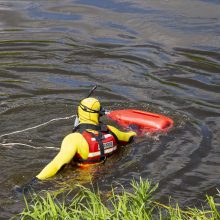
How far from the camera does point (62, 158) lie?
7.91 meters

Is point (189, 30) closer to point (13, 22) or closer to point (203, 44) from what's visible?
point (203, 44)

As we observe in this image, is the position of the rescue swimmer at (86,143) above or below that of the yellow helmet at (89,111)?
below

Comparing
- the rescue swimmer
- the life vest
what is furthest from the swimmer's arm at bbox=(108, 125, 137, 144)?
the life vest

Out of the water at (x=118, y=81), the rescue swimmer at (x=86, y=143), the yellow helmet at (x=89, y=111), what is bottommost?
the water at (x=118, y=81)

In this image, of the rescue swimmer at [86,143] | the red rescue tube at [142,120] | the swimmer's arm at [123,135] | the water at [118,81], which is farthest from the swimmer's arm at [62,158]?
the red rescue tube at [142,120]

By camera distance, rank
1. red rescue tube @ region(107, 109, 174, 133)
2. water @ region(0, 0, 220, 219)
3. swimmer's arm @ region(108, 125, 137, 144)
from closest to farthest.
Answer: water @ region(0, 0, 220, 219), swimmer's arm @ region(108, 125, 137, 144), red rescue tube @ region(107, 109, 174, 133)

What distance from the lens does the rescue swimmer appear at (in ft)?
25.9

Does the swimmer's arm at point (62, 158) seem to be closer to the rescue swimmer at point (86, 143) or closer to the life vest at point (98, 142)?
the rescue swimmer at point (86, 143)

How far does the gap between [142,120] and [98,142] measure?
1.53 m

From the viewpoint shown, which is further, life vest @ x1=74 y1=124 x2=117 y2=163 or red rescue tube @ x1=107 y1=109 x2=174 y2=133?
red rescue tube @ x1=107 y1=109 x2=174 y2=133

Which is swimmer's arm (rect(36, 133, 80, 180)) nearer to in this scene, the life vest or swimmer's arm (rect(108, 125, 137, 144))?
the life vest

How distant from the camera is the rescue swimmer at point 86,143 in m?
7.90

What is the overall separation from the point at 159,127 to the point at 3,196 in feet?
9.25

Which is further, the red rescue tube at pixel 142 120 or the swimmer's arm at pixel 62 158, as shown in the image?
the red rescue tube at pixel 142 120
